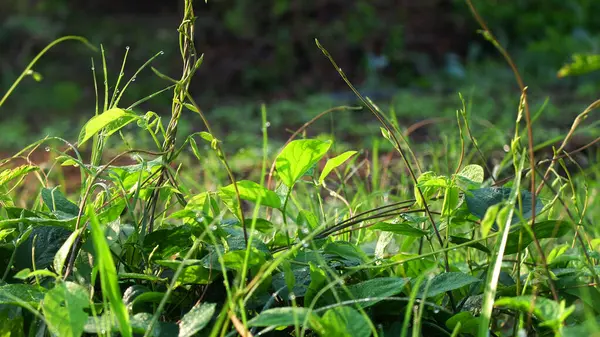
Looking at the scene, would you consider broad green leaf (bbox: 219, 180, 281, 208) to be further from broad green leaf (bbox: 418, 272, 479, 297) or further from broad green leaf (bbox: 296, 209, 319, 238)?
broad green leaf (bbox: 418, 272, 479, 297)

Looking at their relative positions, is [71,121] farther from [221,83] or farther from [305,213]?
[305,213]

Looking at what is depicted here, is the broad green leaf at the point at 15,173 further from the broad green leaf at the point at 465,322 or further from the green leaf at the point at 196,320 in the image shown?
the broad green leaf at the point at 465,322

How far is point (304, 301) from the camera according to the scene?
39.6 inches

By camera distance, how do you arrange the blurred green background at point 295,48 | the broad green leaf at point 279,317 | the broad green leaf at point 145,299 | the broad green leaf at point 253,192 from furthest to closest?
the blurred green background at point 295,48, the broad green leaf at point 253,192, the broad green leaf at point 145,299, the broad green leaf at point 279,317

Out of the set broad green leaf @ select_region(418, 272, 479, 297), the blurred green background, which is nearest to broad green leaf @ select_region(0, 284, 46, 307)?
broad green leaf @ select_region(418, 272, 479, 297)

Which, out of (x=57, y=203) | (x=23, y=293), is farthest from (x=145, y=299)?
(x=57, y=203)

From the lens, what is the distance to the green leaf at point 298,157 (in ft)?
3.53

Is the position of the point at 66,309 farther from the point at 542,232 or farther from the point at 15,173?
the point at 542,232

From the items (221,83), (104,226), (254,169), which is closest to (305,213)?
(104,226)

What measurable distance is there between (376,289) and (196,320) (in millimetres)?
228

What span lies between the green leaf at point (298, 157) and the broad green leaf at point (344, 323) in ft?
0.82

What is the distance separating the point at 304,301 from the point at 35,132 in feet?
15.5

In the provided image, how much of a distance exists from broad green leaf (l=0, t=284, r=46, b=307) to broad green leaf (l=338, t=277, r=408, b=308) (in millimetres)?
375

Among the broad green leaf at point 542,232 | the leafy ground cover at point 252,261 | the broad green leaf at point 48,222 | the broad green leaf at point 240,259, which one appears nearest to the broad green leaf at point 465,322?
the leafy ground cover at point 252,261
